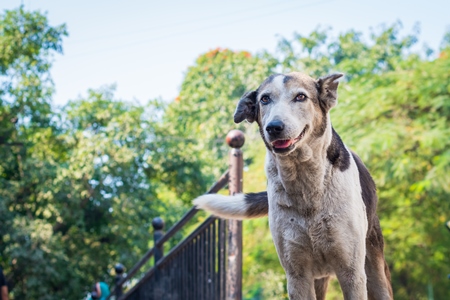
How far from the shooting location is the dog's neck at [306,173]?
2.79 metres

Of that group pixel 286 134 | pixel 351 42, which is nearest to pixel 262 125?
pixel 286 134

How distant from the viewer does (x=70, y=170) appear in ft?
52.8

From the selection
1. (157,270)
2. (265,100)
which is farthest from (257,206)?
(157,270)

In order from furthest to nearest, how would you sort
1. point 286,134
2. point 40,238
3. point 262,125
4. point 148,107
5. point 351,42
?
point 351,42 < point 148,107 < point 40,238 < point 262,125 < point 286,134

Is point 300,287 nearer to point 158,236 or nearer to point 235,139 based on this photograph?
point 235,139

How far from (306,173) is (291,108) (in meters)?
0.33

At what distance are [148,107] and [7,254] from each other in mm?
7092

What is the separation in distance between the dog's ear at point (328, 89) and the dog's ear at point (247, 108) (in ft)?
1.05

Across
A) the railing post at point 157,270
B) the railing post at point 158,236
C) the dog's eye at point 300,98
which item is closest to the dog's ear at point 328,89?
the dog's eye at point 300,98

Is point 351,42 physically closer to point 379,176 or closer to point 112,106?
point 112,106

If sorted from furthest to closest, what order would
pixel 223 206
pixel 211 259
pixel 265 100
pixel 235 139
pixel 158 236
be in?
1. pixel 158 236
2. pixel 211 259
3. pixel 235 139
4. pixel 223 206
5. pixel 265 100

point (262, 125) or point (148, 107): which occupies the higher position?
point (148, 107)

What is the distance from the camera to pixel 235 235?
4863mm

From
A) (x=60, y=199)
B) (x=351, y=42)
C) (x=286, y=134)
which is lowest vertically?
(x=286, y=134)
